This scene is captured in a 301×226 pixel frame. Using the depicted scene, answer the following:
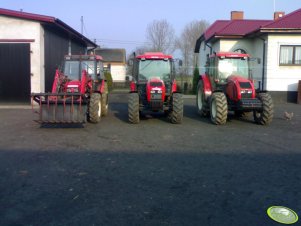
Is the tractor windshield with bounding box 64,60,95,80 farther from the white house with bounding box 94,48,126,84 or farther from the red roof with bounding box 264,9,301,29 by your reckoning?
the white house with bounding box 94,48,126,84

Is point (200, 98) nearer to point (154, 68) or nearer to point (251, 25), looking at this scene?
point (154, 68)

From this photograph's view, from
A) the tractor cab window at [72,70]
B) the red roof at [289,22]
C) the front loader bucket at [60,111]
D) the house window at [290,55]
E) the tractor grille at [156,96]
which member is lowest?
the front loader bucket at [60,111]

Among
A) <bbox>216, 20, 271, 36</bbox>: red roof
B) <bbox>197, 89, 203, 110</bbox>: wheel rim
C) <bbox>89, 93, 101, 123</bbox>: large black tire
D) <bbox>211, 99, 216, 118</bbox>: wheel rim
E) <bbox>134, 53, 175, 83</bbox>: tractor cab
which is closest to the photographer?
<bbox>89, 93, 101, 123</bbox>: large black tire

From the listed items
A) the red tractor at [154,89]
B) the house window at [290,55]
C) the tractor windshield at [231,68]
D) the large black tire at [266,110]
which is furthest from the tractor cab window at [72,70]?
the house window at [290,55]

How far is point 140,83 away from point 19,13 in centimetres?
835

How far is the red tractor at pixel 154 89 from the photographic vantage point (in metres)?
12.4

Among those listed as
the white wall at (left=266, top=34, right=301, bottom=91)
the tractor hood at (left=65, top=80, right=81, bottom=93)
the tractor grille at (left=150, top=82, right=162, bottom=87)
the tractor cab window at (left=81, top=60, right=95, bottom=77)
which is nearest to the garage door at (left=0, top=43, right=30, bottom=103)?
the tractor cab window at (left=81, top=60, right=95, bottom=77)

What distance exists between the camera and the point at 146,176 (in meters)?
6.38

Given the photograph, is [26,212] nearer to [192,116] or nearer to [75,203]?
[75,203]

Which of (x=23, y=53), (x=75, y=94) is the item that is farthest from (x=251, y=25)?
(x=75, y=94)

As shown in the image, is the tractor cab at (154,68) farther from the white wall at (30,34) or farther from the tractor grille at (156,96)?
the white wall at (30,34)

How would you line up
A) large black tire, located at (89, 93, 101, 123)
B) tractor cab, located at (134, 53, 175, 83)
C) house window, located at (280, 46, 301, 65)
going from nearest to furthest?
1. large black tire, located at (89, 93, 101, 123)
2. tractor cab, located at (134, 53, 175, 83)
3. house window, located at (280, 46, 301, 65)

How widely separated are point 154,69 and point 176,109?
188cm

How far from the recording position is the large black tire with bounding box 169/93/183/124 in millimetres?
12320
